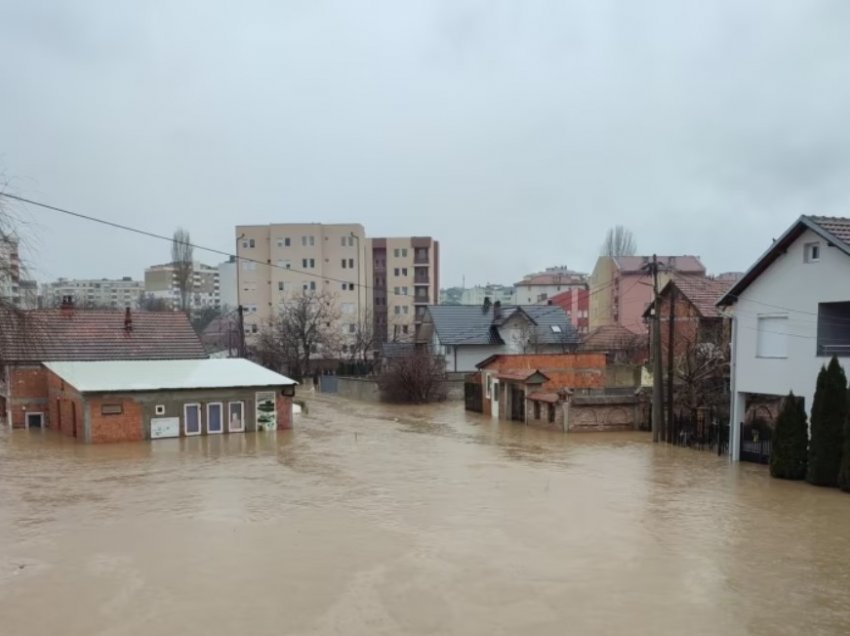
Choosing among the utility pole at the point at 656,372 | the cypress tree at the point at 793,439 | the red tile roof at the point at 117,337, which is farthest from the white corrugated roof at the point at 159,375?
the cypress tree at the point at 793,439

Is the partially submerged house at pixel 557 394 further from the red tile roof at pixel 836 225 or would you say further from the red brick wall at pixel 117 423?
the red brick wall at pixel 117 423

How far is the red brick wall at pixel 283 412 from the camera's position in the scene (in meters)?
31.2

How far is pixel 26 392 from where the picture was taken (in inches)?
1270

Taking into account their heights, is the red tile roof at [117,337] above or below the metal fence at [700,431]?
above

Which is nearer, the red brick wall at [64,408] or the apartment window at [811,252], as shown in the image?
the apartment window at [811,252]

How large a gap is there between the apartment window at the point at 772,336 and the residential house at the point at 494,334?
2868cm

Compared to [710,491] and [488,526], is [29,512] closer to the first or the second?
[488,526]

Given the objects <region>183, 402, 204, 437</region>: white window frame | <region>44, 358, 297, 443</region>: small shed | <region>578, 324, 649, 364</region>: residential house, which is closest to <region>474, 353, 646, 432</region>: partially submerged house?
<region>578, 324, 649, 364</region>: residential house

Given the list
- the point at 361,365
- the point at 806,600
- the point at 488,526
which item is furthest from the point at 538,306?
the point at 806,600

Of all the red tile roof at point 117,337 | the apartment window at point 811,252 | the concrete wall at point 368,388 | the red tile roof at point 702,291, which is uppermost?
the apartment window at point 811,252

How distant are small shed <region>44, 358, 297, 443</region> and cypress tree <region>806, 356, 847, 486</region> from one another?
21037 mm

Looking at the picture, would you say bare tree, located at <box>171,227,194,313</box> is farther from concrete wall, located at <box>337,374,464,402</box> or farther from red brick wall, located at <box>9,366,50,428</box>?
red brick wall, located at <box>9,366,50,428</box>

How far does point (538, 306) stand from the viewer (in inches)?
2125

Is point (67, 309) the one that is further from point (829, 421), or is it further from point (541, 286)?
point (541, 286)
